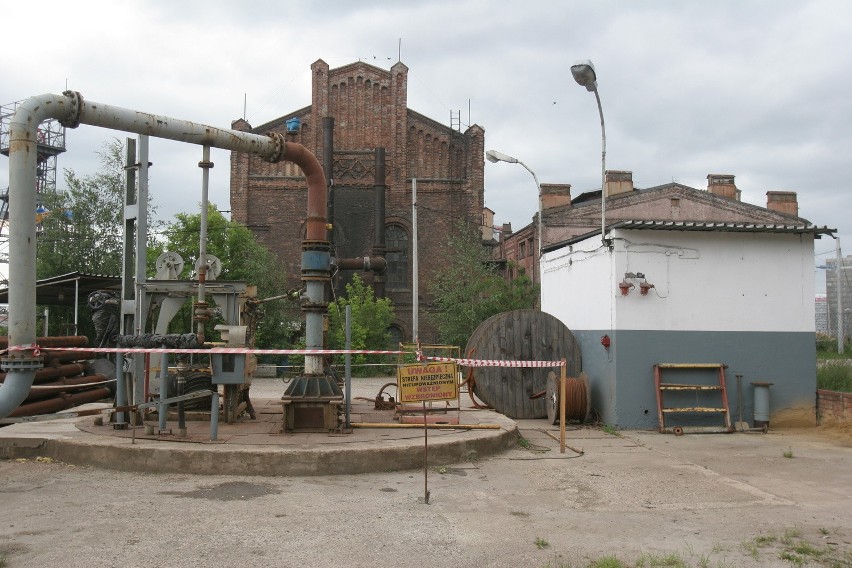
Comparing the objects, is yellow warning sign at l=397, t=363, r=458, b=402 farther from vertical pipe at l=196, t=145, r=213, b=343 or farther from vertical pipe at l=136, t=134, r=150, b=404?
vertical pipe at l=136, t=134, r=150, b=404

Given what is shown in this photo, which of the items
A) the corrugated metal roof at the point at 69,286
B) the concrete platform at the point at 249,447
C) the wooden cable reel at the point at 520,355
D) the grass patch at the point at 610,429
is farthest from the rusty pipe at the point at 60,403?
the grass patch at the point at 610,429

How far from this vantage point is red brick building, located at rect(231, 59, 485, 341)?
33094mm

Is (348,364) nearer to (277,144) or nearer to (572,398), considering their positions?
(277,144)

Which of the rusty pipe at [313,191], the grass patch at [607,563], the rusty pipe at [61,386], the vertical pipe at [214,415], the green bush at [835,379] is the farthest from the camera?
the green bush at [835,379]

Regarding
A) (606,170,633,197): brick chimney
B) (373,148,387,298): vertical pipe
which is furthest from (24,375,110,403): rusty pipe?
(606,170,633,197): brick chimney

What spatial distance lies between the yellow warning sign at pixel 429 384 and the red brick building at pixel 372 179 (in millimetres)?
24181

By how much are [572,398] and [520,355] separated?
1657 mm

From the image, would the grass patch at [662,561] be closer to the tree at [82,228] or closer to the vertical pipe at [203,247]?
the vertical pipe at [203,247]

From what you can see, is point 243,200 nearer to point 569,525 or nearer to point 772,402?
point 772,402

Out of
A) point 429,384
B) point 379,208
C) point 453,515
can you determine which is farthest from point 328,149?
point 453,515

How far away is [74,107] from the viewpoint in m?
8.40

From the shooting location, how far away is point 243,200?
108ft

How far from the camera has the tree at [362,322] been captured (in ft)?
89.2

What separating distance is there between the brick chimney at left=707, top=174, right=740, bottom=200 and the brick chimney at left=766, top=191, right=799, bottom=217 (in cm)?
175
